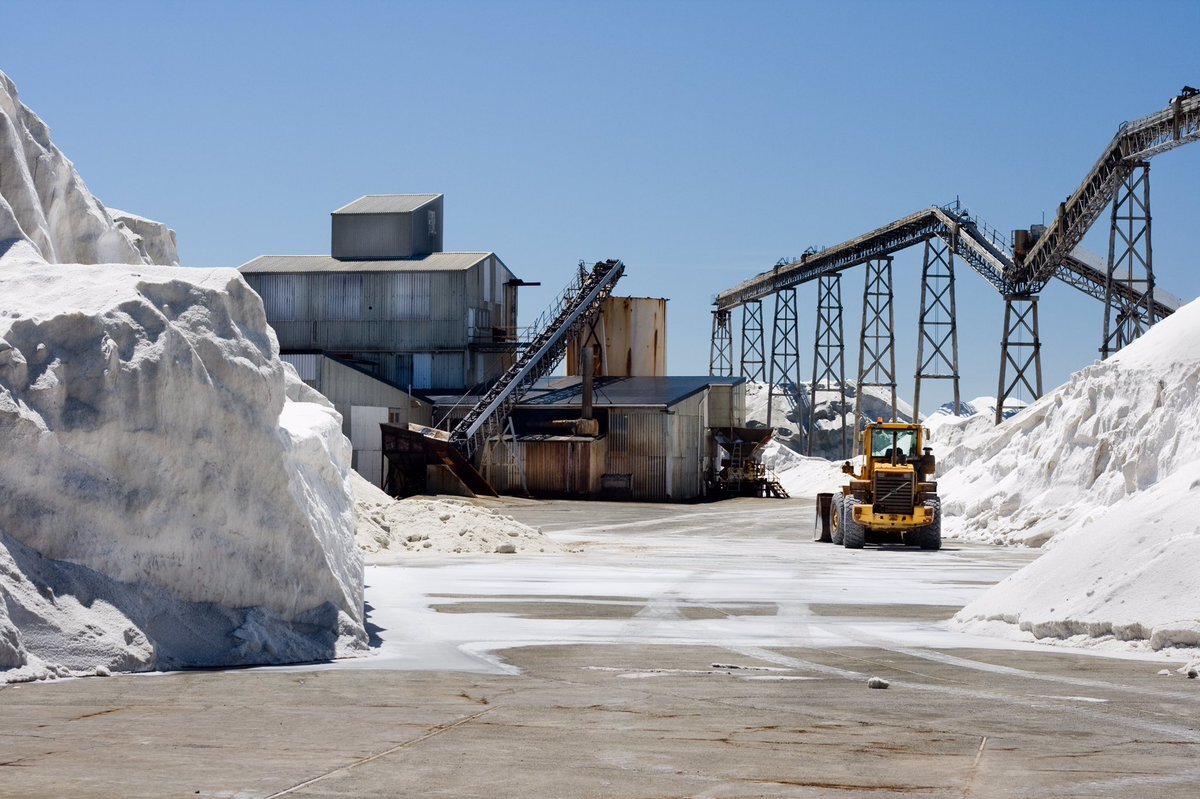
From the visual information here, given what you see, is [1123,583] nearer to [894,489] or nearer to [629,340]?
[894,489]

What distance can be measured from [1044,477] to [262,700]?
2743 centimetres

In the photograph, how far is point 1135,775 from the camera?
766cm

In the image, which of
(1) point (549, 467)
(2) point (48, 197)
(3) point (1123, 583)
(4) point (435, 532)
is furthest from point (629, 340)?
(3) point (1123, 583)

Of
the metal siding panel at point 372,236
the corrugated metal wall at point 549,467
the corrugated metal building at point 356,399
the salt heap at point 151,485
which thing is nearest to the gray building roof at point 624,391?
the corrugated metal wall at point 549,467

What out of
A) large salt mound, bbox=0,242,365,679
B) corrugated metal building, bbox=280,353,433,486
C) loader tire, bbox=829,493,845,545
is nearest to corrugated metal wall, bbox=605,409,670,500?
corrugated metal building, bbox=280,353,433,486

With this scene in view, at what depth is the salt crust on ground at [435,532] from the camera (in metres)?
26.8

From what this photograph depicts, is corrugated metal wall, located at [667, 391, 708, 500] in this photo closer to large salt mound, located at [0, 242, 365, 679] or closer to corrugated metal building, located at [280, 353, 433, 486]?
corrugated metal building, located at [280, 353, 433, 486]

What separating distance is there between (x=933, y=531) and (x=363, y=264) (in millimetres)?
38830

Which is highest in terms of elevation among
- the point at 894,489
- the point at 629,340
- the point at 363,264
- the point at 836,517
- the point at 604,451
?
the point at 363,264

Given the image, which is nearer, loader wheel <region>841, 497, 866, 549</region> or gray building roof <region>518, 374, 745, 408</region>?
loader wheel <region>841, 497, 866, 549</region>

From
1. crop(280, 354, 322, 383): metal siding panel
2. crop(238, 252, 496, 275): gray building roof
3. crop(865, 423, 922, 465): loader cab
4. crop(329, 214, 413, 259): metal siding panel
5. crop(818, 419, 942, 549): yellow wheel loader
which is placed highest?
crop(329, 214, 413, 259): metal siding panel

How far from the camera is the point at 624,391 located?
5791 centimetres

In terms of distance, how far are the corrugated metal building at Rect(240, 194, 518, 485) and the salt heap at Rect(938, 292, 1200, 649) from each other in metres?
26.3

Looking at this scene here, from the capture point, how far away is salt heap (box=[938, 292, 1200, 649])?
13484 mm
